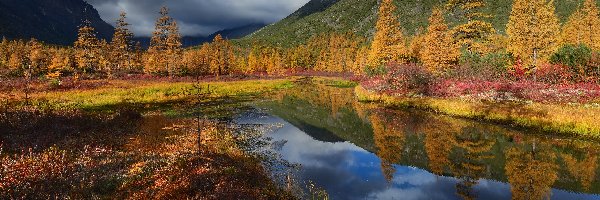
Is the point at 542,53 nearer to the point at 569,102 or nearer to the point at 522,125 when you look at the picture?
the point at 569,102

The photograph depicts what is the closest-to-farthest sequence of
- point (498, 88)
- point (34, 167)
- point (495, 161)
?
1. point (34, 167)
2. point (495, 161)
3. point (498, 88)

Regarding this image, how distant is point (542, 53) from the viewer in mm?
57375

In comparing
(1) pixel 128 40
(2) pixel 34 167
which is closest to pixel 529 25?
(2) pixel 34 167

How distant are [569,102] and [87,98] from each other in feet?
122

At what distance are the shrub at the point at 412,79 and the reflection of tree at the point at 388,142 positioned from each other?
31.4 ft

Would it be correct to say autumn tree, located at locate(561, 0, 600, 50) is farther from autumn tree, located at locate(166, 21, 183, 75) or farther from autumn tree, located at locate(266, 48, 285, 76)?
autumn tree, located at locate(166, 21, 183, 75)

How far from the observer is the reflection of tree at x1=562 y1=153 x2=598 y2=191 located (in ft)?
48.5

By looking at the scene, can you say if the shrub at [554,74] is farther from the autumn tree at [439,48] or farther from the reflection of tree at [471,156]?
the reflection of tree at [471,156]

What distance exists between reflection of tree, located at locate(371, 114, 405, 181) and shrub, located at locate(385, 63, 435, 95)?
9561 mm

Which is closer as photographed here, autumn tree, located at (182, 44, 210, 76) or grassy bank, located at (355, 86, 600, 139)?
grassy bank, located at (355, 86, 600, 139)

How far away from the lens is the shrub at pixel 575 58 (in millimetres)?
35594

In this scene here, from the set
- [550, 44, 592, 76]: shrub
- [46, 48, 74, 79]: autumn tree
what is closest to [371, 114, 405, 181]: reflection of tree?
[550, 44, 592, 76]: shrub

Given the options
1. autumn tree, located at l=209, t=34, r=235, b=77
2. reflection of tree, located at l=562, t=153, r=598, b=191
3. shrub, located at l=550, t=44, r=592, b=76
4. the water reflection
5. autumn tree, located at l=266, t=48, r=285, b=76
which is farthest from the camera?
autumn tree, located at l=266, t=48, r=285, b=76

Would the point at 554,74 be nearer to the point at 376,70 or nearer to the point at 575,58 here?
the point at 575,58
